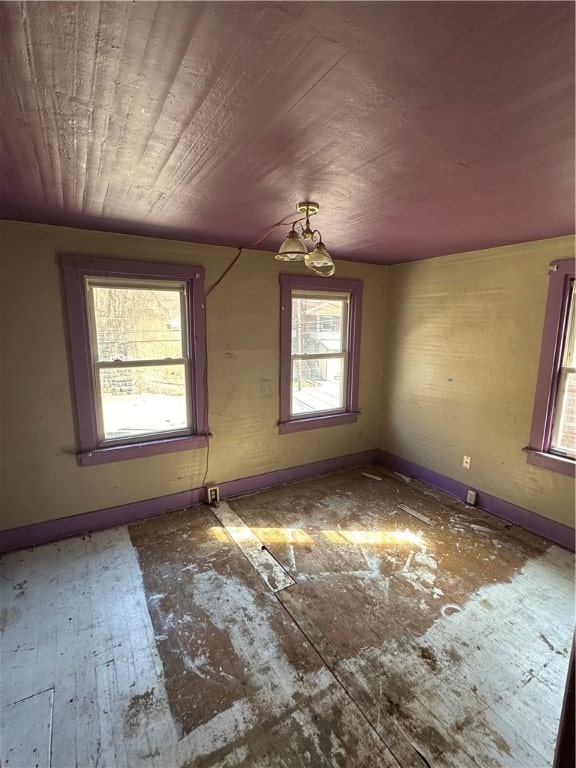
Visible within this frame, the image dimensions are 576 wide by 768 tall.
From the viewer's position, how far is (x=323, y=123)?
1.14 meters

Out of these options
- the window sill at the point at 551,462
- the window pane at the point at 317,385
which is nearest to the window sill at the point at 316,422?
the window pane at the point at 317,385

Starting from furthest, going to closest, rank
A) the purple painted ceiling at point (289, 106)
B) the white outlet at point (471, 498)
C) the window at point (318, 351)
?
the window at point (318, 351)
the white outlet at point (471, 498)
the purple painted ceiling at point (289, 106)

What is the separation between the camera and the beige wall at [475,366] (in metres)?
2.74

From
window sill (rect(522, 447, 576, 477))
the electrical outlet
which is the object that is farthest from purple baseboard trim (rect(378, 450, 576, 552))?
the electrical outlet

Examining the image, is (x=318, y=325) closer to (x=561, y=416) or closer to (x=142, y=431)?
(x=142, y=431)

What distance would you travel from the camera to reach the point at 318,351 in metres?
3.73

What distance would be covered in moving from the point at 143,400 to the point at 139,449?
402 mm

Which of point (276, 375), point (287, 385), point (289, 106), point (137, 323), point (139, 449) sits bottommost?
point (139, 449)

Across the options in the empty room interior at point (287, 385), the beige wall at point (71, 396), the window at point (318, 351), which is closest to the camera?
the empty room interior at point (287, 385)

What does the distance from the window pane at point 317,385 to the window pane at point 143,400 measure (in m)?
1.15

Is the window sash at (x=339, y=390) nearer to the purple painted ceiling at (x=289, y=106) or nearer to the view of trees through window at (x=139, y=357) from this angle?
the view of trees through window at (x=139, y=357)

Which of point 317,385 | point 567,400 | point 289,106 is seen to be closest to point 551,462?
point 567,400

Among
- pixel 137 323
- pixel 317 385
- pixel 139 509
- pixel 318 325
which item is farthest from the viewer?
pixel 317 385

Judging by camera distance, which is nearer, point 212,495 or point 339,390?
point 212,495
